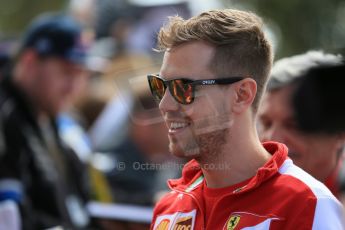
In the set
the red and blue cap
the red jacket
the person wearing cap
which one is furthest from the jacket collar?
the red and blue cap

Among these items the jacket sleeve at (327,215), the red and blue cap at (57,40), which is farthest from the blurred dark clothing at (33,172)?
the jacket sleeve at (327,215)

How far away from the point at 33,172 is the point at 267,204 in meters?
3.16

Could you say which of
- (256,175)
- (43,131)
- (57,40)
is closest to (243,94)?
(256,175)

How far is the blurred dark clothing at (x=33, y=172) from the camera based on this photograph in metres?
5.18

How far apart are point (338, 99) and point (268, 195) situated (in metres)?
0.44

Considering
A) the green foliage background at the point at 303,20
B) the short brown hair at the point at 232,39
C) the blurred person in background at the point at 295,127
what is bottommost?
the green foliage background at the point at 303,20

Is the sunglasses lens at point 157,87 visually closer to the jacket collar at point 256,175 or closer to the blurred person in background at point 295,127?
the jacket collar at point 256,175

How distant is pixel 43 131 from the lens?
5.77 metres

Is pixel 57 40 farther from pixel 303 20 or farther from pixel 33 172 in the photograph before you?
pixel 303 20

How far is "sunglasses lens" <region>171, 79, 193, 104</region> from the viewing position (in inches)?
107

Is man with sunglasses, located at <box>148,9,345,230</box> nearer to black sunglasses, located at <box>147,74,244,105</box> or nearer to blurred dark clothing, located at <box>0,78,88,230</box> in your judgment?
black sunglasses, located at <box>147,74,244,105</box>

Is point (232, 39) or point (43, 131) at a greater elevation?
point (232, 39)

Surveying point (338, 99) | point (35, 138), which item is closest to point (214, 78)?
point (338, 99)

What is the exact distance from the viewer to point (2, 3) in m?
14.9
